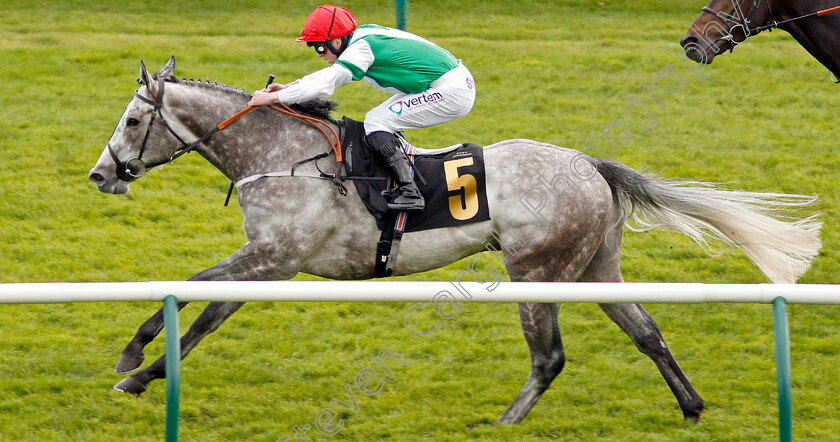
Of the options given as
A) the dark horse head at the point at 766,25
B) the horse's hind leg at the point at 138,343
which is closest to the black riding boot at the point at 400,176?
the horse's hind leg at the point at 138,343

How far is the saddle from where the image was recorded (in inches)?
177

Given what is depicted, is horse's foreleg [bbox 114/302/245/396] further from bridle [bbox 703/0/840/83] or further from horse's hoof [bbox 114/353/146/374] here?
bridle [bbox 703/0/840/83]

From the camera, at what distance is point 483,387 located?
16.4ft

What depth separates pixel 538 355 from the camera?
4.59 metres

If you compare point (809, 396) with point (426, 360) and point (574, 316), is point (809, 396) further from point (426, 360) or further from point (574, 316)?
point (426, 360)

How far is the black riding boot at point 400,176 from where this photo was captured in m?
4.41

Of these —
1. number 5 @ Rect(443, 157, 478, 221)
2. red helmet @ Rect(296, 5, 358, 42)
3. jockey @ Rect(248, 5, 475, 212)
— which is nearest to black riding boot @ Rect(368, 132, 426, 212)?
jockey @ Rect(248, 5, 475, 212)

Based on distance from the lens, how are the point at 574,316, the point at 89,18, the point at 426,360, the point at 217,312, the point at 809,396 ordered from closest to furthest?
1. the point at 217,312
2. the point at 809,396
3. the point at 426,360
4. the point at 574,316
5. the point at 89,18

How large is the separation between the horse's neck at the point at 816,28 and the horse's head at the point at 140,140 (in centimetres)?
333

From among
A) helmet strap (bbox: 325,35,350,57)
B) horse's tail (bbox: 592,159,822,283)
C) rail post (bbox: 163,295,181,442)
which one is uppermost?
helmet strap (bbox: 325,35,350,57)

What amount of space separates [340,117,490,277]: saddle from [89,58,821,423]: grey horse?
0.05m

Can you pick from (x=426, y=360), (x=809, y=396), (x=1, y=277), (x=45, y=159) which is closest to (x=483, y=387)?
(x=426, y=360)

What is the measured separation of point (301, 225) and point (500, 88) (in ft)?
17.2

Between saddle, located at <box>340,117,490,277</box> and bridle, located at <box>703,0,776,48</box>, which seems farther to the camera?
bridle, located at <box>703,0,776,48</box>
